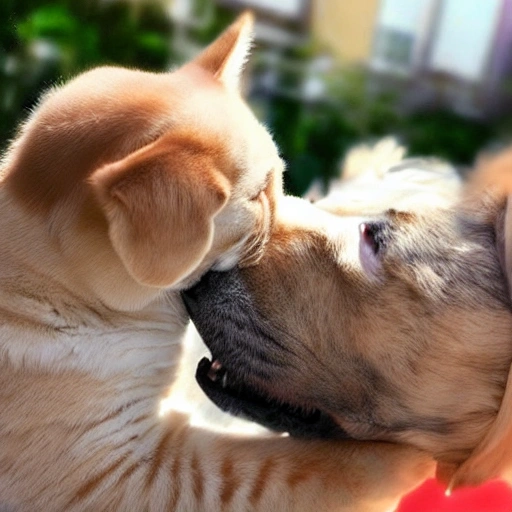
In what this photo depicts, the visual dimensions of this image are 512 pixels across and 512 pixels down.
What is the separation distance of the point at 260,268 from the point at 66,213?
354 millimetres

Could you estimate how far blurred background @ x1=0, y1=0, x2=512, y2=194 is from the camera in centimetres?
234

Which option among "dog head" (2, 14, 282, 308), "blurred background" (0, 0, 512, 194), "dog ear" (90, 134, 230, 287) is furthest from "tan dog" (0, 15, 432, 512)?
"blurred background" (0, 0, 512, 194)

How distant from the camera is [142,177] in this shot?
1.18m

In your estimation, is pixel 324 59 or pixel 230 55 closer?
pixel 230 55

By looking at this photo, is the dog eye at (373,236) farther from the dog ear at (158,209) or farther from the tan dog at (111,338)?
the dog ear at (158,209)

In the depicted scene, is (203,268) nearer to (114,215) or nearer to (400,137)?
(114,215)

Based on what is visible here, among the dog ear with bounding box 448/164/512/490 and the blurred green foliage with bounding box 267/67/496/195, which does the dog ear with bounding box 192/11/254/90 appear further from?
the blurred green foliage with bounding box 267/67/496/195

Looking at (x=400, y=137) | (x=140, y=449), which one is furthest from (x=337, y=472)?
(x=400, y=137)

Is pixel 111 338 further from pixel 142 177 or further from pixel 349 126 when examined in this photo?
pixel 349 126

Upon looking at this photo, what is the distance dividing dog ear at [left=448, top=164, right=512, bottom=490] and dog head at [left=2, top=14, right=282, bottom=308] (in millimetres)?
413

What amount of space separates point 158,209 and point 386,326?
49 cm

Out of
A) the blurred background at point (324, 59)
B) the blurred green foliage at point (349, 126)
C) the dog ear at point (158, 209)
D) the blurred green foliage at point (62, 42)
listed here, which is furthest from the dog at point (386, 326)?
the blurred green foliage at point (62, 42)

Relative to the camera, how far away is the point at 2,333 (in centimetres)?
145

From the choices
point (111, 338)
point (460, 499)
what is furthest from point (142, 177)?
point (460, 499)
